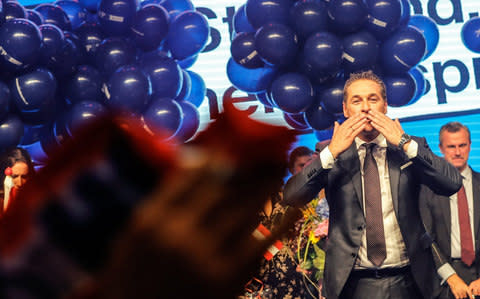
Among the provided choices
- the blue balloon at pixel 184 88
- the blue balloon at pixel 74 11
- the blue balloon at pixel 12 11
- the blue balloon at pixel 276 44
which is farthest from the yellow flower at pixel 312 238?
the blue balloon at pixel 74 11

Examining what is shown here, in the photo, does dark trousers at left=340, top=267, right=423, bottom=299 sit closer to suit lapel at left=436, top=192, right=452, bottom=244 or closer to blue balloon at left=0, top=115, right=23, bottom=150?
suit lapel at left=436, top=192, right=452, bottom=244

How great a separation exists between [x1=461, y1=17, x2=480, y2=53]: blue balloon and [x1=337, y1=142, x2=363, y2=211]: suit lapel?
359 cm

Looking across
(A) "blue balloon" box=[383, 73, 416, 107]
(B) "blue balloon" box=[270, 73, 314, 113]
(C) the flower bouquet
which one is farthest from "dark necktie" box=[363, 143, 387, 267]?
(A) "blue balloon" box=[383, 73, 416, 107]

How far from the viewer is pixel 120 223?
0.30m

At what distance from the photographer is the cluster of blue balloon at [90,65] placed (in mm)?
4555

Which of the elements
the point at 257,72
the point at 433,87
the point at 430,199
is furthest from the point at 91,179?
the point at 433,87

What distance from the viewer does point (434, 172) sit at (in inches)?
92.9

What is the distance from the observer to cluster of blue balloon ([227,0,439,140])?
4523 millimetres

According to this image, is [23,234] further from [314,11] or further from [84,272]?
[314,11]

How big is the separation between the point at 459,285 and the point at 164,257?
3.16m

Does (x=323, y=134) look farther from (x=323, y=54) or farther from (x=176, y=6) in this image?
(x=176, y=6)

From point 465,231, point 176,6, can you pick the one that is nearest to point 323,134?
point 465,231

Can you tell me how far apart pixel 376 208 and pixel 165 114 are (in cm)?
279

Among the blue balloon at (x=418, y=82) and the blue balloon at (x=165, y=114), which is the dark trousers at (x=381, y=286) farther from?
the blue balloon at (x=418, y=82)
